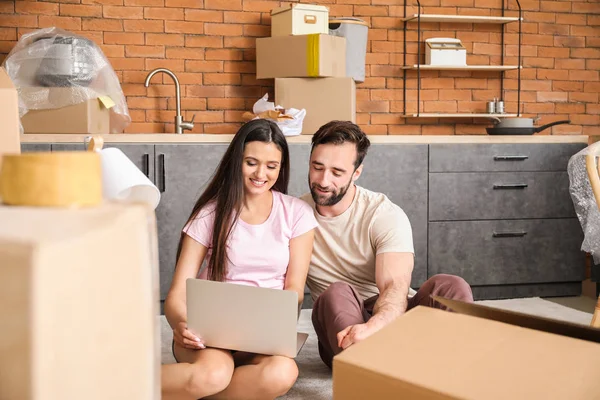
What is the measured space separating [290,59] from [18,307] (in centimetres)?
305

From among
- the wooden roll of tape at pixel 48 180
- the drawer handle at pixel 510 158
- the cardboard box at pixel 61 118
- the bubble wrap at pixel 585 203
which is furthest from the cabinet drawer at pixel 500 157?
the wooden roll of tape at pixel 48 180

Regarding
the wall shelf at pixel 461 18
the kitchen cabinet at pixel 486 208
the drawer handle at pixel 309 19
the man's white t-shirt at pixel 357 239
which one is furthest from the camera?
the wall shelf at pixel 461 18

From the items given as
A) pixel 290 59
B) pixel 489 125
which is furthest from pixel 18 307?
pixel 489 125

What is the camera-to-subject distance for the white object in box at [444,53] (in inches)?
153

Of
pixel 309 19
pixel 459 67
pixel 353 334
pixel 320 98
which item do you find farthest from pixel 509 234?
pixel 353 334

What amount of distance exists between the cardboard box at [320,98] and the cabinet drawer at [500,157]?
0.49 m

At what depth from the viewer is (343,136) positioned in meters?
2.07

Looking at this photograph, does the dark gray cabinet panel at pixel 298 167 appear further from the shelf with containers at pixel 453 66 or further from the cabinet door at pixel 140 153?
the shelf with containers at pixel 453 66

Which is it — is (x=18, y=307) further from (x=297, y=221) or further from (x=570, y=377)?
(x=297, y=221)

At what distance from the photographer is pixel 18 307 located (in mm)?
430

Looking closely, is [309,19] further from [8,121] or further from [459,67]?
[8,121]

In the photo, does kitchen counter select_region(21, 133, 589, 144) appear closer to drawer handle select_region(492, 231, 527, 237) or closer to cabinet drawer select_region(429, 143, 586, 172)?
cabinet drawer select_region(429, 143, 586, 172)

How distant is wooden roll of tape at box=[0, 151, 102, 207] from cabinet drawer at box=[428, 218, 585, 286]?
290 centimetres

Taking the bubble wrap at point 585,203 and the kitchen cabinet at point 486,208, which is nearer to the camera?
the bubble wrap at point 585,203
